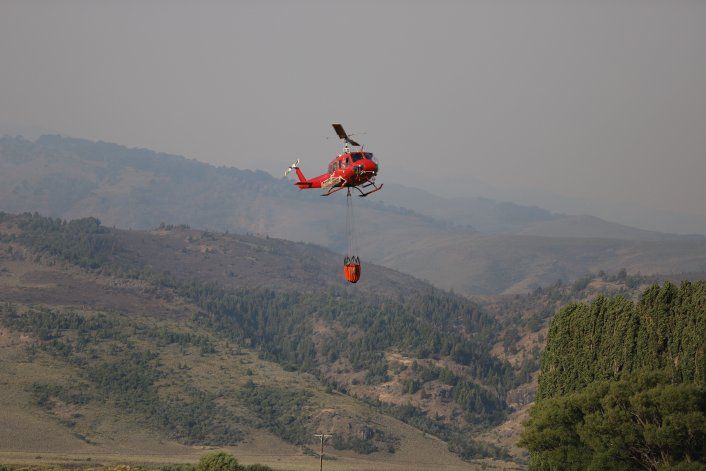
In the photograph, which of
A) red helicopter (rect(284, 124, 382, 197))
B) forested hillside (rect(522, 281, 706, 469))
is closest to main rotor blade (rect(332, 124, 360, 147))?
red helicopter (rect(284, 124, 382, 197))

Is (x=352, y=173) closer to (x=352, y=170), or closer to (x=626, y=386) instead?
(x=352, y=170)

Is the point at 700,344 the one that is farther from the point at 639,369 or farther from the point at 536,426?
the point at 536,426

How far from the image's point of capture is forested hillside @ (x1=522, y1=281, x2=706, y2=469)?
287 feet

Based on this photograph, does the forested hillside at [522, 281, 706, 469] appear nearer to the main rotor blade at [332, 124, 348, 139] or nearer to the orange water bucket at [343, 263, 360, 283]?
the orange water bucket at [343, 263, 360, 283]

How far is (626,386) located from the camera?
93000 millimetres

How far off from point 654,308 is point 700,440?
21810 millimetres

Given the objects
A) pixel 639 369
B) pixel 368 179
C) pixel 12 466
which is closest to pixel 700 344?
pixel 639 369

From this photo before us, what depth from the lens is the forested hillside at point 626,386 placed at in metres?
87.6

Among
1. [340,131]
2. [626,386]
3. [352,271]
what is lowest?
[626,386]

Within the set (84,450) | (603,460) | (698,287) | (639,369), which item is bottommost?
(84,450)

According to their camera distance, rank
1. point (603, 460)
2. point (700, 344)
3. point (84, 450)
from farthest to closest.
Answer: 1. point (84, 450)
2. point (700, 344)
3. point (603, 460)

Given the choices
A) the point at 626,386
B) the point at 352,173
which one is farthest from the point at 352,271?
the point at 626,386

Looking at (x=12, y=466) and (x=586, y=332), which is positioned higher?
(x=586, y=332)

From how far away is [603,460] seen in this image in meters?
90.9
